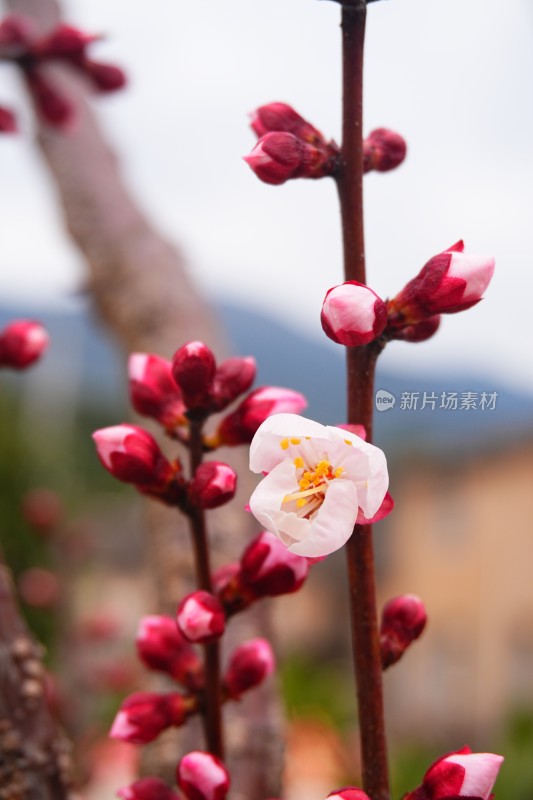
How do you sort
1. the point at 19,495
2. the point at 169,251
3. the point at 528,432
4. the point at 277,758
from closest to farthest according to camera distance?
the point at 277,758 → the point at 169,251 → the point at 19,495 → the point at 528,432

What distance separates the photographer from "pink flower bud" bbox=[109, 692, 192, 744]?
0.33m

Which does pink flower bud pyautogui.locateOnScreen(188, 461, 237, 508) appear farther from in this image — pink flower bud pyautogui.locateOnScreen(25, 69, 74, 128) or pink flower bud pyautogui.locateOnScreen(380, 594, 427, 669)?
pink flower bud pyautogui.locateOnScreen(25, 69, 74, 128)

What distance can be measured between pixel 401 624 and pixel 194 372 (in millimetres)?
109

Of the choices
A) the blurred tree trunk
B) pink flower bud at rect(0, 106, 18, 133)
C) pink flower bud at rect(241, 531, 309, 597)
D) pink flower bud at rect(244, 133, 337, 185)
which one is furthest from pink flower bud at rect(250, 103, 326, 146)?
the blurred tree trunk

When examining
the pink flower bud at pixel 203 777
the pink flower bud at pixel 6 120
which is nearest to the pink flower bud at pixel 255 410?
the pink flower bud at pixel 203 777

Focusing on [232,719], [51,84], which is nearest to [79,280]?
[51,84]

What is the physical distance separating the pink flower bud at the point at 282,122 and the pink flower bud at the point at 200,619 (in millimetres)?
149

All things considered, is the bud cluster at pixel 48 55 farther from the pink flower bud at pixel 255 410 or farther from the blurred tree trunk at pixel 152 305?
the pink flower bud at pixel 255 410

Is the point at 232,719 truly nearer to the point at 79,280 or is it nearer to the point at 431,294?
Answer: the point at 431,294

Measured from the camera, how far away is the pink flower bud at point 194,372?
288 mm

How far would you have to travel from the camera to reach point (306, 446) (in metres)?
0.26

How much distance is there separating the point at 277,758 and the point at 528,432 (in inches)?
128

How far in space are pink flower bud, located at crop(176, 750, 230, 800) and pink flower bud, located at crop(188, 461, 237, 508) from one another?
0.08m

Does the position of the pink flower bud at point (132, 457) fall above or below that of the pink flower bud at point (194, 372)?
below
